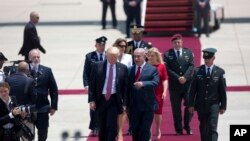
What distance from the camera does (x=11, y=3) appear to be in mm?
38062

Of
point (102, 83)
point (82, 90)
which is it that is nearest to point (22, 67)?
point (102, 83)

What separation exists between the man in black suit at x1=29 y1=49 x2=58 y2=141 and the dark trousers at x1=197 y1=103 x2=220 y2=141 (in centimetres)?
256

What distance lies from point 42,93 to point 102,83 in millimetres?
1230

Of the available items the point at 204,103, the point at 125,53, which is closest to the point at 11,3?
the point at 125,53

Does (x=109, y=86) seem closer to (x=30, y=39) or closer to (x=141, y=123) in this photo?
(x=141, y=123)

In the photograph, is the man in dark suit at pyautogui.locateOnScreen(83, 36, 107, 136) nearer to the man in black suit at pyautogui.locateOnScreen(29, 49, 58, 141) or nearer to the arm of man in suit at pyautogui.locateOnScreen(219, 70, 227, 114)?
the man in black suit at pyautogui.locateOnScreen(29, 49, 58, 141)

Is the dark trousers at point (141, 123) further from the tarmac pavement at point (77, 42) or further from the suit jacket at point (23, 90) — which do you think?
the tarmac pavement at point (77, 42)

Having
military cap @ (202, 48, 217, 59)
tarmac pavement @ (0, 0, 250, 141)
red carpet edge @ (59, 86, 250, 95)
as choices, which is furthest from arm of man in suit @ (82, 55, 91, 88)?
red carpet edge @ (59, 86, 250, 95)

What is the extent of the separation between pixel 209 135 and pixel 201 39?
45.0ft

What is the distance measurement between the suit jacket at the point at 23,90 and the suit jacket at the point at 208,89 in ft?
8.82

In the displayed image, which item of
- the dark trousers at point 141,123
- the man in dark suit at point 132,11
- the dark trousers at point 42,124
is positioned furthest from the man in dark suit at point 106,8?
the dark trousers at point 141,123

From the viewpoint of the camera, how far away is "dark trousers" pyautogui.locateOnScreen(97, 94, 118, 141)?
15336 millimetres

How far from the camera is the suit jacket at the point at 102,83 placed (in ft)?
50.4

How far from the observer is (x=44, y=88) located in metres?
16.0
